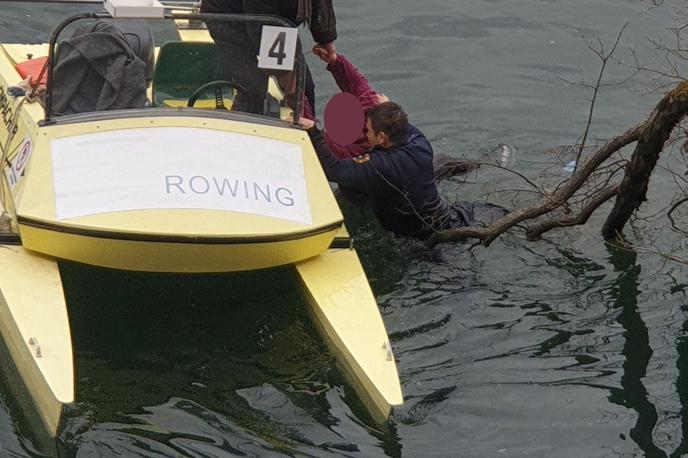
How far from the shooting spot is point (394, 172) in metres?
7.95

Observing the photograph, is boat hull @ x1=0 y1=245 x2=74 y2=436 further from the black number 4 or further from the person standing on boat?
the black number 4

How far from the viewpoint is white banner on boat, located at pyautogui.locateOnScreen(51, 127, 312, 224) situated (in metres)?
6.55

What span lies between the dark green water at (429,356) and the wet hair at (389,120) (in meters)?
0.86

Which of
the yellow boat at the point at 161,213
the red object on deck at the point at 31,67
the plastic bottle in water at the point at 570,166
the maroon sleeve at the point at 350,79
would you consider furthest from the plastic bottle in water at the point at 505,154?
the red object on deck at the point at 31,67

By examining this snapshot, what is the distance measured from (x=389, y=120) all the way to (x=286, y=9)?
1029 mm

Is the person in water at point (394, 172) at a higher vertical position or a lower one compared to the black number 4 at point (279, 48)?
lower

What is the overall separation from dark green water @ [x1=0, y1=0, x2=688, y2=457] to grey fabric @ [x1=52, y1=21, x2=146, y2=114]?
1.00 m

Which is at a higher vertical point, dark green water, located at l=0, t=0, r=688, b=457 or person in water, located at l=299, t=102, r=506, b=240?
person in water, located at l=299, t=102, r=506, b=240

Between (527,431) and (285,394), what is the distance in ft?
4.30

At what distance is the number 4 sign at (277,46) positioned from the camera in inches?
299

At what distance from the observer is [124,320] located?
23.7 feet

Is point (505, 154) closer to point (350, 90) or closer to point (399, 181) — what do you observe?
point (350, 90)

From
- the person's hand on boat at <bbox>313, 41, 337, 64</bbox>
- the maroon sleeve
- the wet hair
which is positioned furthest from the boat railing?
the maroon sleeve

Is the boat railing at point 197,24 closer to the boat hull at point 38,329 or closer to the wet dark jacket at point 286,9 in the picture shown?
the wet dark jacket at point 286,9
